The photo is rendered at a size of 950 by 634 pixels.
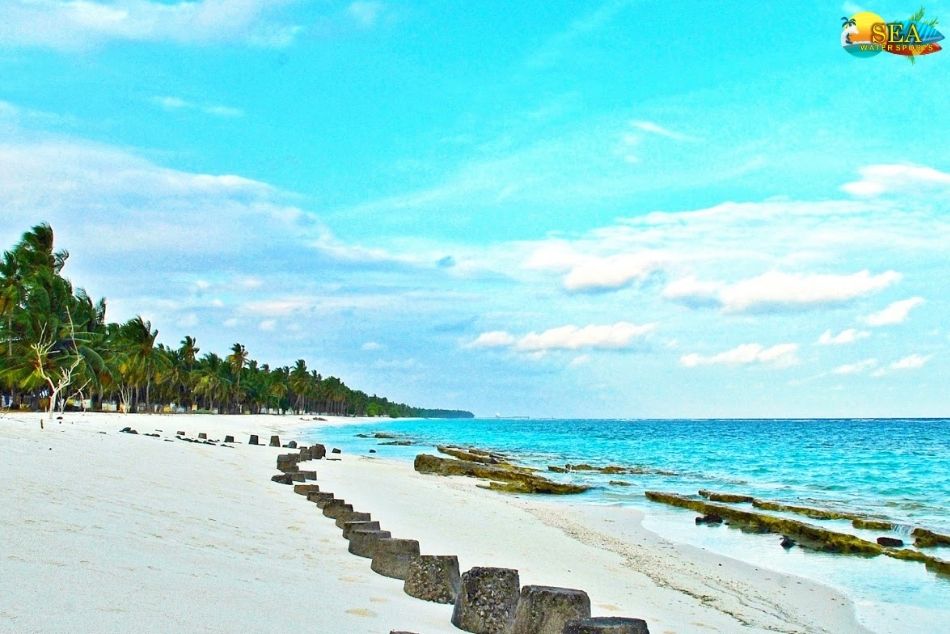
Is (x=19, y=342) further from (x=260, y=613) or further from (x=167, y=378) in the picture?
(x=260, y=613)

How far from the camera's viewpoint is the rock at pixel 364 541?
8.51 meters

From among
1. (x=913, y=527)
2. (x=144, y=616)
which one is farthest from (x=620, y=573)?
(x=913, y=527)

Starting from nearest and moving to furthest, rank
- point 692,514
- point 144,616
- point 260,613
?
point 144,616 < point 260,613 < point 692,514

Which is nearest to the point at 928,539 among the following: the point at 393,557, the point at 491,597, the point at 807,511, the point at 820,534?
the point at 820,534

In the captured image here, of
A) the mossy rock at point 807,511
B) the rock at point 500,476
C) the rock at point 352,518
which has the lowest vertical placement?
the rock at point 500,476

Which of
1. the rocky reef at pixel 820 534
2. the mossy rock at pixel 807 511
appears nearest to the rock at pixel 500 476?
the rocky reef at pixel 820 534

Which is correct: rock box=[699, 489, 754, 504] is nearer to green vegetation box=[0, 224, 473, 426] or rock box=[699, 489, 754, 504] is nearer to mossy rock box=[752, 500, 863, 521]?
mossy rock box=[752, 500, 863, 521]

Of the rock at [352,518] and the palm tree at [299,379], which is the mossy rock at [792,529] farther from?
the palm tree at [299,379]

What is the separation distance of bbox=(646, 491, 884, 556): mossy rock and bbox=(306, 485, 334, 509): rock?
9.40 m

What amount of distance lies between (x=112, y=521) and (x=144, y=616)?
11.7 feet

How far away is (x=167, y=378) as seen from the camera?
92.7 metres

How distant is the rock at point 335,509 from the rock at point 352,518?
157 millimetres

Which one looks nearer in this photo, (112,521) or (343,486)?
(112,521)

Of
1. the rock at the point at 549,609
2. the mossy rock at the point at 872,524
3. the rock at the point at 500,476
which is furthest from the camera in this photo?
the rock at the point at 500,476
